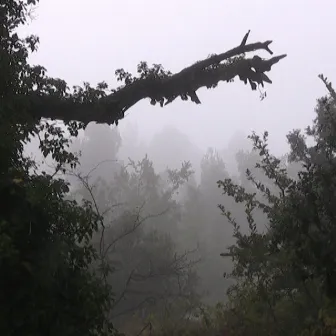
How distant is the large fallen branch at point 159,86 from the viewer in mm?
8266

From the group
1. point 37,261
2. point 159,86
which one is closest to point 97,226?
point 37,261

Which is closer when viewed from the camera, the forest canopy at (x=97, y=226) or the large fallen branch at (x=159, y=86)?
the forest canopy at (x=97, y=226)

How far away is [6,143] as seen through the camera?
364 centimetres

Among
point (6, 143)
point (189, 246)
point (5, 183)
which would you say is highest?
point (189, 246)

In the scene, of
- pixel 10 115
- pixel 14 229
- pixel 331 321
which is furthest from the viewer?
pixel 331 321

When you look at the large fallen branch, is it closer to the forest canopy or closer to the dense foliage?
the forest canopy

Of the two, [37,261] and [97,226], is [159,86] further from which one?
[37,261]

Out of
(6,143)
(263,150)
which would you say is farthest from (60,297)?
(263,150)

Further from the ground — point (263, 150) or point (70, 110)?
point (70, 110)

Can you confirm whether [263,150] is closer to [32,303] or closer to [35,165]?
[35,165]

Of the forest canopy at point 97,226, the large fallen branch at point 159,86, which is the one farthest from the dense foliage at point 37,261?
the large fallen branch at point 159,86

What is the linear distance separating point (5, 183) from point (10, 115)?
132cm

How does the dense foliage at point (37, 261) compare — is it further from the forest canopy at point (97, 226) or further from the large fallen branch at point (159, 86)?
the large fallen branch at point (159, 86)

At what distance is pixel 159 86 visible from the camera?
9039mm
